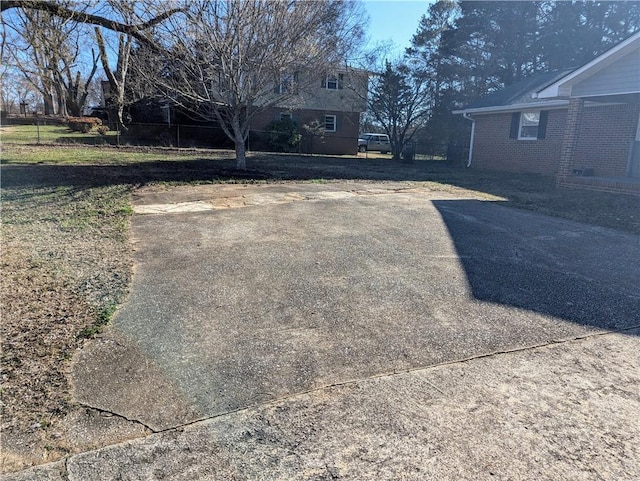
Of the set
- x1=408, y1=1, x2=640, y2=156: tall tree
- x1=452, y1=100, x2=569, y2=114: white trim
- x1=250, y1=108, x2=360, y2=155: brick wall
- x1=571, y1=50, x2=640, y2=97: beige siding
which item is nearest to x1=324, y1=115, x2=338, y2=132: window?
x1=250, y1=108, x2=360, y2=155: brick wall

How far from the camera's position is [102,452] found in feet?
7.01

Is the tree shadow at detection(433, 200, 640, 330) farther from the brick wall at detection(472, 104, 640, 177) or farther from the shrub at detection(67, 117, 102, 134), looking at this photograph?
the shrub at detection(67, 117, 102, 134)

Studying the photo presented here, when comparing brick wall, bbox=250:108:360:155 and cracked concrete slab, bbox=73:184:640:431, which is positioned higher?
brick wall, bbox=250:108:360:155

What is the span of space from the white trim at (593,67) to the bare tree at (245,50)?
5.97 m

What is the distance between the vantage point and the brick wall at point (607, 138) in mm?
12875

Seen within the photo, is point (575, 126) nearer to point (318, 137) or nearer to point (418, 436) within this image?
point (418, 436)

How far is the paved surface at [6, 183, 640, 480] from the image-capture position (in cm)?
213

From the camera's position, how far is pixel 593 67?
11055 millimetres

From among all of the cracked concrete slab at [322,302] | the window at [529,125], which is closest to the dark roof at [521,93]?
the window at [529,125]

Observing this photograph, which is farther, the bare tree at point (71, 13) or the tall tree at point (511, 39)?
the tall tree at point (511, 39)

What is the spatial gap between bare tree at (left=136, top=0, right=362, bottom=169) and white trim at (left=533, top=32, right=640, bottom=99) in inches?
235

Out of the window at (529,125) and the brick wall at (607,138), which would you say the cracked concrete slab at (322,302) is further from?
the window at (529,125)

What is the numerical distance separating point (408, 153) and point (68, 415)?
22.9m

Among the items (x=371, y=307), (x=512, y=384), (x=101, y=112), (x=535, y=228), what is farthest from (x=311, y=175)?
(x=101, y=112)
